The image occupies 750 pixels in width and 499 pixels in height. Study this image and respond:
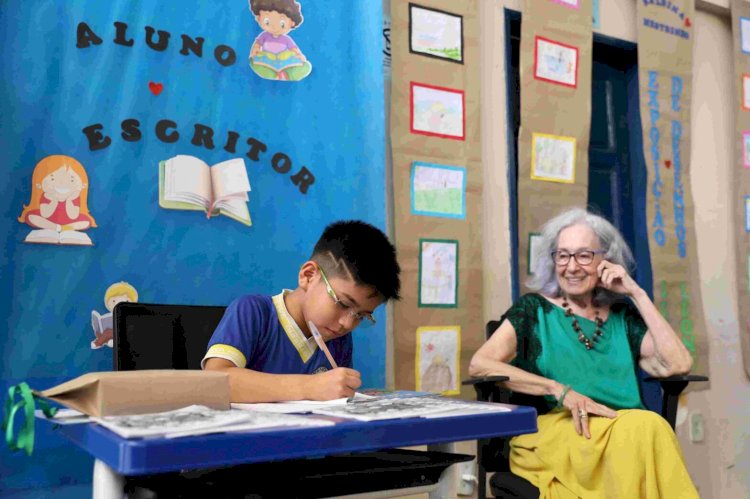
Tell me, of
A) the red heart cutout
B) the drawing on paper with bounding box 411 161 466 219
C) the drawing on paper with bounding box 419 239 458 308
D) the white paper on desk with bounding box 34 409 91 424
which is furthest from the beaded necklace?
the white paper on desk with bounding box 34 409 91 424

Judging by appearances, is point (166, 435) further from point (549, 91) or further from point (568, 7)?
point (568, 7)

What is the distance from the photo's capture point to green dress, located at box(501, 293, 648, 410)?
2162mm

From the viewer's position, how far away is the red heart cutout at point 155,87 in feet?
6.72

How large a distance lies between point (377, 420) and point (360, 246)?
1.95 feet

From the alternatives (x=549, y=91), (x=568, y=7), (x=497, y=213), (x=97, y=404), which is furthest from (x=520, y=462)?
(x=568, y=7)

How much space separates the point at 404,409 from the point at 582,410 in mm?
1048

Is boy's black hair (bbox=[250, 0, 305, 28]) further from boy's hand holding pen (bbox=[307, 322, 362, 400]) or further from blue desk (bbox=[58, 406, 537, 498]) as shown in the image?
blue desk (bbox=[58, 406, 537, 498])

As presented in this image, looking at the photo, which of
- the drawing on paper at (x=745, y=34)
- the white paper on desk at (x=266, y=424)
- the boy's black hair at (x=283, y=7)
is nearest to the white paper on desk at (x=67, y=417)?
the white paper on desk at (x=266, y=424)

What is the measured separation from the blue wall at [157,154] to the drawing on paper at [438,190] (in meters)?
0.21

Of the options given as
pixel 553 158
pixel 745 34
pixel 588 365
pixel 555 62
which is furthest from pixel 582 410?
pixel 745 34

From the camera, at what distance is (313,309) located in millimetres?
1495

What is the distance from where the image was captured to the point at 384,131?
2465 millimetres

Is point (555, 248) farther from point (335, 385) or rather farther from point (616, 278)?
point (335, 385)

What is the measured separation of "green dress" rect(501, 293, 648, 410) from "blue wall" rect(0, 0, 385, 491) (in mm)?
480
